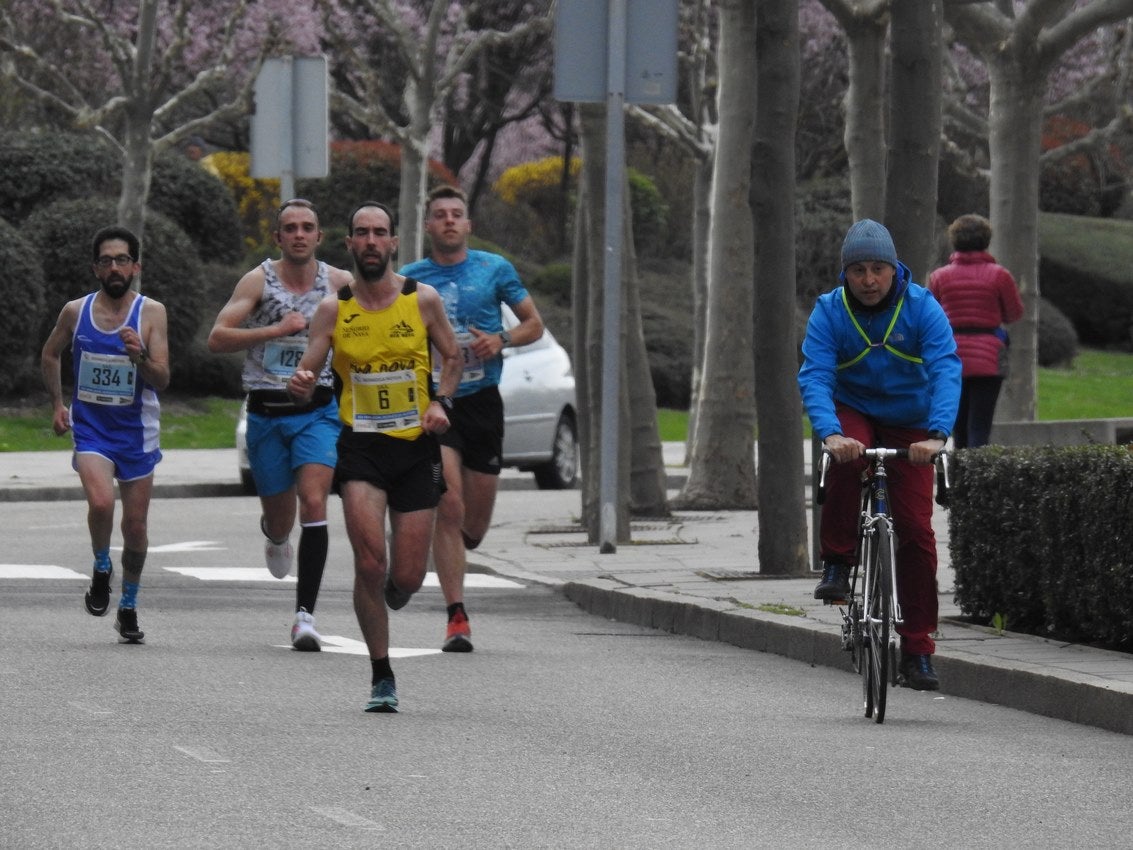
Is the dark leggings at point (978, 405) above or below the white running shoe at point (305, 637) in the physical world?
above

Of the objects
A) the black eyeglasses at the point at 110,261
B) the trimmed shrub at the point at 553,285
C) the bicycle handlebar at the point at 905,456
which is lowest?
the bicycle handlebar at the point at 905,456

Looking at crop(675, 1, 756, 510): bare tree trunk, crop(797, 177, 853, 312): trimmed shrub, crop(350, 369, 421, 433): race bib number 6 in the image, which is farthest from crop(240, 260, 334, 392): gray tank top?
crop(797, 177, 853, 312): trimmed shrub

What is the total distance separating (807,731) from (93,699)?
8.10ft

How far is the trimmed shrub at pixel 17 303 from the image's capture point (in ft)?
87.7

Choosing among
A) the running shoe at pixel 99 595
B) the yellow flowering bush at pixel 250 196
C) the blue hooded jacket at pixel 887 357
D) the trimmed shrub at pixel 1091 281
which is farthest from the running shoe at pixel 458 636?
the trimmed shrub at pixel 1091 281

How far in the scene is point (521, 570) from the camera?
14109 millimetres

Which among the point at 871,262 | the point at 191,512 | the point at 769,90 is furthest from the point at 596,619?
the point at 191,512

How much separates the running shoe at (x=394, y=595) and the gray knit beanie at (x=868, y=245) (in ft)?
6.41

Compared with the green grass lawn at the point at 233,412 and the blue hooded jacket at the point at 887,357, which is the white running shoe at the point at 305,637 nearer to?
the blue hooded jacket at the point at 887,357

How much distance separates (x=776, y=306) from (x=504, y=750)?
→ 5801 mm

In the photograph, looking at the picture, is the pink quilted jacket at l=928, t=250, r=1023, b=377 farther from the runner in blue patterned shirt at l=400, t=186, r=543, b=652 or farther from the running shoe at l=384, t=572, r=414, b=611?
the running shoe at l=384, t=572, r=414, b=611

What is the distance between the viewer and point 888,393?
8930mm

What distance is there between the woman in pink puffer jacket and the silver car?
5293mm

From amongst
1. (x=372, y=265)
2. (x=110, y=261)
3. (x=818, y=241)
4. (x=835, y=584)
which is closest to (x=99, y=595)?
(x=110, y=261)
